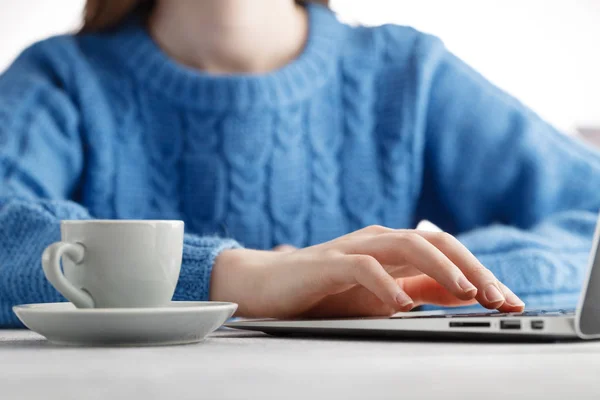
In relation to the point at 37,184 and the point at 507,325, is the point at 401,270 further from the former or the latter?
the point at 37,184

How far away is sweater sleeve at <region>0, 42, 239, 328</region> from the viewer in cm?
76

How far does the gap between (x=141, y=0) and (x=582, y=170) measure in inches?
33.7

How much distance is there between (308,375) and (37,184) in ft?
3.17

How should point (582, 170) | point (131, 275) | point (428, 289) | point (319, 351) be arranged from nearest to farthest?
1. point (319, 351)
2. point (131, 275)
3. point (428, 289)
4. point (582, 170)

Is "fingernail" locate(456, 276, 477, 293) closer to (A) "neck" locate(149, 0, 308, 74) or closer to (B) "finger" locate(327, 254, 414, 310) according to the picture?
(B) "finger" locate(327, 254, 414, 310)

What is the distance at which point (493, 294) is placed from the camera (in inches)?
20.3

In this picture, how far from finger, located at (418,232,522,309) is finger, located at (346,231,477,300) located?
13 millimetres

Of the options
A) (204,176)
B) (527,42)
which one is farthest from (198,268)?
Result: (527,42)

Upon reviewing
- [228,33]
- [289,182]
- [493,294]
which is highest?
[228,33]

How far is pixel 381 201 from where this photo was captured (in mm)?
1332

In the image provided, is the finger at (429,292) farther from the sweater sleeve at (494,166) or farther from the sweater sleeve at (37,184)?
the sweater sleeve at (494,166)

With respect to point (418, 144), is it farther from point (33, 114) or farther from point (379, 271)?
point (379, 271)

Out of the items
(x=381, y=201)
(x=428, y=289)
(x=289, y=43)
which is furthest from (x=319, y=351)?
(x=289, y=43)

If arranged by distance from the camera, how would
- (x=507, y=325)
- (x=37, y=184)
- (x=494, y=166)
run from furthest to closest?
(x=494, y=166) < (x=37, y=184) < (x=507, y=325)
